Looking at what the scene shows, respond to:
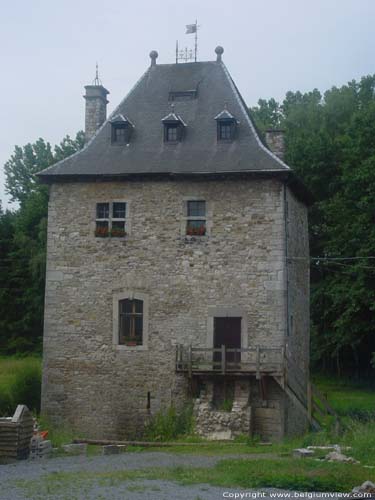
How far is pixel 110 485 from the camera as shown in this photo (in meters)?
14.1

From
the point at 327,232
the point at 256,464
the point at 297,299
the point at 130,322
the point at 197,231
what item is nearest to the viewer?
the point at 256,464

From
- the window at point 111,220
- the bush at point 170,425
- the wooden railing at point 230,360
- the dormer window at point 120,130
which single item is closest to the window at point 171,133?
the dormer window at point 120,130

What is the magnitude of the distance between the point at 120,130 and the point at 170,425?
8881 millimetres

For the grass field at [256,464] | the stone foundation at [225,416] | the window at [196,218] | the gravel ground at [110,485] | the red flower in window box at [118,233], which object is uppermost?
the window at [196,218]

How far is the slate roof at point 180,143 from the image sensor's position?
24266 mm

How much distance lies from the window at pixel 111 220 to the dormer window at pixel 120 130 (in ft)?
7.18

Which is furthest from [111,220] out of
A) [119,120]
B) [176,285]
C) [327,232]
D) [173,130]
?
[327,232]

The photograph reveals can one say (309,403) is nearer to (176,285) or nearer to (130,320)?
(176,285)

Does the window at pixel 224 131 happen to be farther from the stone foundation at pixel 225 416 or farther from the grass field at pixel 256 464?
the grass field at pixel 256 464

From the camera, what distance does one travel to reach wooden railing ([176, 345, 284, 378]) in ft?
74.0

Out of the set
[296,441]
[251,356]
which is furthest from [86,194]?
[296,441]

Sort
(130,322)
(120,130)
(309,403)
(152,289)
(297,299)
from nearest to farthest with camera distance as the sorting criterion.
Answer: (309,403)
(152,289)
(130,322)
(297,299)
(120,130)

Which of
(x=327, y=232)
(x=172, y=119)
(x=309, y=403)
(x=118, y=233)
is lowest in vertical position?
(x=309, y=403)

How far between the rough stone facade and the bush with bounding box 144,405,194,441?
0.28 m
